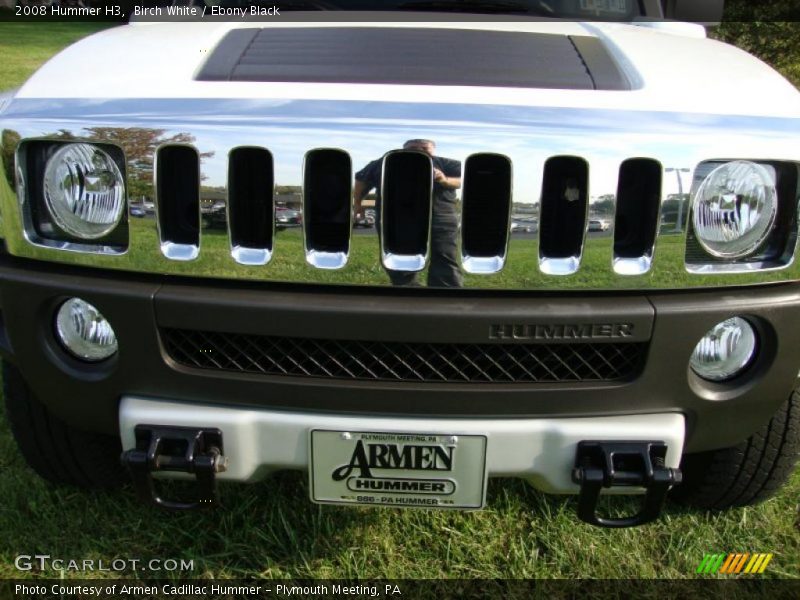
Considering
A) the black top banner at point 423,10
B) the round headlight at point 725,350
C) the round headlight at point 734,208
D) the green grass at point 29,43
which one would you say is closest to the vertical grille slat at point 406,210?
the round headlight at point 734,208

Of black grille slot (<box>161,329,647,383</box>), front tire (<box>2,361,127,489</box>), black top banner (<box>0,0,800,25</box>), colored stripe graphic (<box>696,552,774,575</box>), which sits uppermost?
black top banner (<box>0,0,800,25</box>)

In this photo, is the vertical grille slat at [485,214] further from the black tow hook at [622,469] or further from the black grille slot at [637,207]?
the black tow hook at [622,469]

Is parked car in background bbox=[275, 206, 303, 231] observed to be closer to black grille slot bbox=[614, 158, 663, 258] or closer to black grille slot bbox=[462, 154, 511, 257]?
black grille slot bbox=[462, 154, 511, 257]

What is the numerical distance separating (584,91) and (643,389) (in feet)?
2.39

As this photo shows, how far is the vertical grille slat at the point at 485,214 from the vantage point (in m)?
1.62

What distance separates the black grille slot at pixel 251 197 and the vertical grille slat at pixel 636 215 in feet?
2.61

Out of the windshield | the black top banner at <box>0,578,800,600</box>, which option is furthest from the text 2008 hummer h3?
the windshield

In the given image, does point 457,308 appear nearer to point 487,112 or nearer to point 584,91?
point 487,112

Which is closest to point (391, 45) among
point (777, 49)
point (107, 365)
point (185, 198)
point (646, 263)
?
point (185, 198)

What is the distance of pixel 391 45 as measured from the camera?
201 centimetres

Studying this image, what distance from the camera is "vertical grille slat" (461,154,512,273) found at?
1.62m

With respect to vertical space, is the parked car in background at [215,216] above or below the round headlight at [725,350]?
above

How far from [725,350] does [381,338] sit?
0.86 metres
